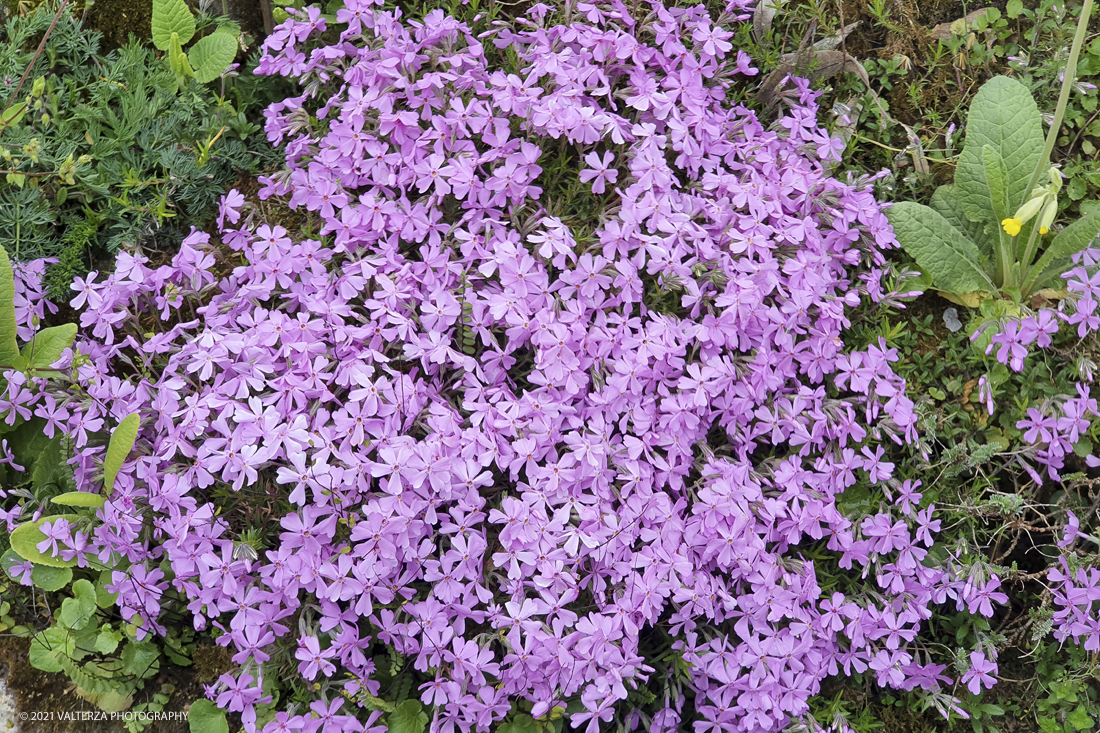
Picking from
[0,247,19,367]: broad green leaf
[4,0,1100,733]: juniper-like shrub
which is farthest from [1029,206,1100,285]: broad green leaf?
[0,247,19,367]: broad green leaf

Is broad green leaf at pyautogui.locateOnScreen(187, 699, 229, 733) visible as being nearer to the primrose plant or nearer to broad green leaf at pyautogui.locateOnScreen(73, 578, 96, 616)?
broad green leaf at pyautogui.locateOnScreen(73, 578, 96, 616)

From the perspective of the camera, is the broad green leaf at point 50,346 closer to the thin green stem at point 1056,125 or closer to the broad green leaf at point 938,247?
the broad green leaf at point 938,247

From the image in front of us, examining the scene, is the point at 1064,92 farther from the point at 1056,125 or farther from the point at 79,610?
the point at 79,610

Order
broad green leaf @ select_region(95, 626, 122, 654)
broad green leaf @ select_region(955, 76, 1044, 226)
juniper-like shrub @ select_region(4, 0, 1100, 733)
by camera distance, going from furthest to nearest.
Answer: broad green leaf @ select_region(955, 76, 1044, 226) → broad green leaf @ select_region(95, 626, 122, 654) → juniper-like shrub @ select_region(4, 0, 1100, 733)

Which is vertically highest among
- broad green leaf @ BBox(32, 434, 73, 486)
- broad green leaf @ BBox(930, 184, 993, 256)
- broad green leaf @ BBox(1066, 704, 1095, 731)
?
broad green leaf @ BBox(930, 184, 993, 256)

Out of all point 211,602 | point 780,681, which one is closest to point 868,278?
point 780,681

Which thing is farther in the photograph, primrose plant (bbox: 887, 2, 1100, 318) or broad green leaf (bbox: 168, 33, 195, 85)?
broad green leaf (bbox: 168, 33, 195, 85)

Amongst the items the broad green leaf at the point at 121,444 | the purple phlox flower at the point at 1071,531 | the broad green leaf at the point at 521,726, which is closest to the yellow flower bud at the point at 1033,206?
the purple phlox flower at the point at 1071,531

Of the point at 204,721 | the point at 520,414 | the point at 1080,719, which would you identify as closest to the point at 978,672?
the point at 1080,719

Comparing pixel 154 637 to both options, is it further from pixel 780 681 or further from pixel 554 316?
pixel 780 681
